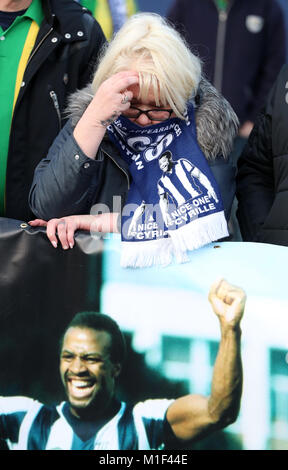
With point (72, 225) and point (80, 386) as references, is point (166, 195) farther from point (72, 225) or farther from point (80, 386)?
point (80, 386)

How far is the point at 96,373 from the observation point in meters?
2.35

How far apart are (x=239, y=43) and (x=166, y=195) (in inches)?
75.4

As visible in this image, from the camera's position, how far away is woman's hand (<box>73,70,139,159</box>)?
243 centimetres

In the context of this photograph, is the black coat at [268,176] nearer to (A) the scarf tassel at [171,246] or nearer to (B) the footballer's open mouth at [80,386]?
(A) the scarf tassel at [171,246]

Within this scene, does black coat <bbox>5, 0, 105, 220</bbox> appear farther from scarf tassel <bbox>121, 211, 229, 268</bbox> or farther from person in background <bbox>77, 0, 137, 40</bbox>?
person in background <bbox>77, 0, 137, 40</bbox>

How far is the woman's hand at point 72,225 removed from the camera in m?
2.41

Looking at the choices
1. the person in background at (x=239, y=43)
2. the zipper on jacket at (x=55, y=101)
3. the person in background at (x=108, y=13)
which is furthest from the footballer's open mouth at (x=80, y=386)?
the person in background at (x=108, y=13)

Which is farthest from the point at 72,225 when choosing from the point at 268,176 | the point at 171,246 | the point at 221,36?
the point at 221,36

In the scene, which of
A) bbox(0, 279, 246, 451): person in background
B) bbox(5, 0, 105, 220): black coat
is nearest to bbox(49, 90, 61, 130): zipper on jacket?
bbox(5, 0, 105, 220): black coat

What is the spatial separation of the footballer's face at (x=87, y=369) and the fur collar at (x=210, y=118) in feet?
2.33

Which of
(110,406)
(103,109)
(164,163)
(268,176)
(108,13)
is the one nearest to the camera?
(110,406)

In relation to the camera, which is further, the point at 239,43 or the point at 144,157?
the point at 239,43

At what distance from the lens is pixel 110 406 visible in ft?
7.68

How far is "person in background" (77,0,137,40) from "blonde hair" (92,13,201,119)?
1.75 meters
